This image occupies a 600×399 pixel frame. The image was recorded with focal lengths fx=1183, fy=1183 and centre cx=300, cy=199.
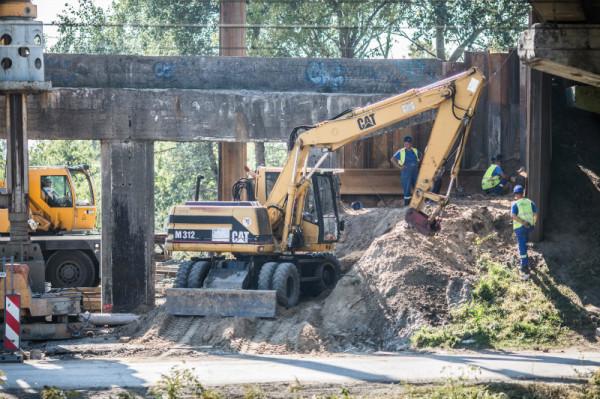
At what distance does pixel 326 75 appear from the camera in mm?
25625

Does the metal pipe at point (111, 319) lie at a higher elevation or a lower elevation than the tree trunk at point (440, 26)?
lower

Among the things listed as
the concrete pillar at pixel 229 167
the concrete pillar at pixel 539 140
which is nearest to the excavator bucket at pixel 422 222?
the concrete pillar at pixel 539 140

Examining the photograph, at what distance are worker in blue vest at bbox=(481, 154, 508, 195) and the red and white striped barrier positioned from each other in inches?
442

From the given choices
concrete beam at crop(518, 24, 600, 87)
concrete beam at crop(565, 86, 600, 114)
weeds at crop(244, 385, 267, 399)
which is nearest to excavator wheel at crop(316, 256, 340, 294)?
concrete beam at crop(565, 86, 600, 114)

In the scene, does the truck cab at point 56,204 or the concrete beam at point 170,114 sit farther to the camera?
the truck cab at point 56,204

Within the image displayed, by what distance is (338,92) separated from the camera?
2559cm

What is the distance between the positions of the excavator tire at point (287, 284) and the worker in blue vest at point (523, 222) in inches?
162

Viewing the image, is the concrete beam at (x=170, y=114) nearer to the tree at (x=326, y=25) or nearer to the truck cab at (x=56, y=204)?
the truck cab at (x=56, y=204)

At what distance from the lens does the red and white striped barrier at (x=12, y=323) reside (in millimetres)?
18438

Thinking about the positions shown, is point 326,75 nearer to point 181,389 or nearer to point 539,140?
point 539,140

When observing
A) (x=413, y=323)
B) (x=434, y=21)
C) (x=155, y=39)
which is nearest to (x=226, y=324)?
(x=413, y=323)

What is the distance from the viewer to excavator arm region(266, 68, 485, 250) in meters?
21.2

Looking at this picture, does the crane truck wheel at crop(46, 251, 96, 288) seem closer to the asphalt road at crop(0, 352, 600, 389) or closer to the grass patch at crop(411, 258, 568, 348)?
the asphalt road at crop(0, 352, 600, 389)

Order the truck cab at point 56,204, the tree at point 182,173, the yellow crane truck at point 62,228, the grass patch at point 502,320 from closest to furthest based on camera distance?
the grass patch at point 502,320
the yellow crane truck at point 62,228
the truck cab at point 56,204
the tree at point 182,173
